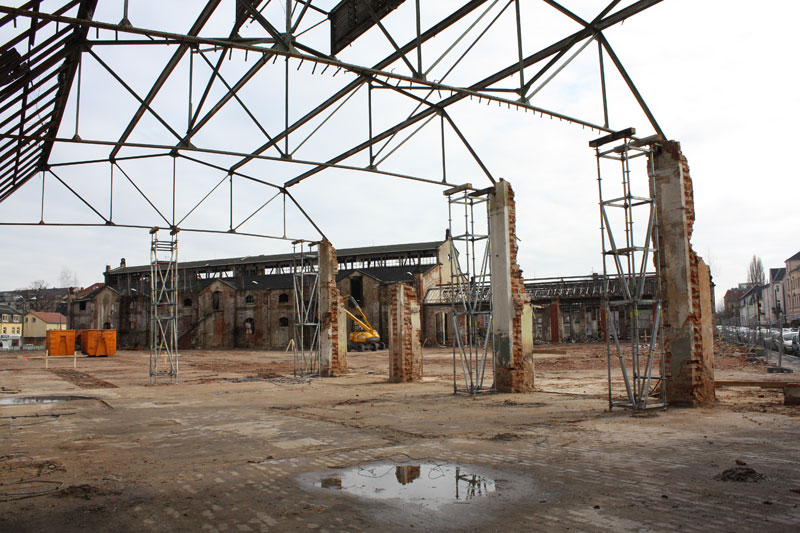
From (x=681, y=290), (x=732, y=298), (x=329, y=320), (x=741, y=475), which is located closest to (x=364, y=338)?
(x=329, y=320)

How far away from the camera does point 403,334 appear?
17766mm

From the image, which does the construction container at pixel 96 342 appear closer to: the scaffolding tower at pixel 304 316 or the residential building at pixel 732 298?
the scaffolding tower at pixel 304 316

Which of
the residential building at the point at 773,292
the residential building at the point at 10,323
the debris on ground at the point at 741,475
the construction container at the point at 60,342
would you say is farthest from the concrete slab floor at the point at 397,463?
the residential building at the point at 10,323

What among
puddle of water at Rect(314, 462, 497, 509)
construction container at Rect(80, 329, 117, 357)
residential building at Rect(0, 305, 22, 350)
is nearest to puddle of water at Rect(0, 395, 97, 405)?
puddle of water at Rect(314, 462, 497, 509)

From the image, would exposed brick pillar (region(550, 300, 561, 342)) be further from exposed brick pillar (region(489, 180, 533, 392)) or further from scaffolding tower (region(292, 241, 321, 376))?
exposed brick pillar (region(489, 180, 533, 392))

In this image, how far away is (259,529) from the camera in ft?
14.0

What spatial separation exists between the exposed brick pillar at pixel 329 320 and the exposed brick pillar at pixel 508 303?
26.4ft

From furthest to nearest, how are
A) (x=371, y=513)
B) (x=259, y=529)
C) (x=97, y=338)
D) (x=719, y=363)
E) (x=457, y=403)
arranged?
(x=97, y=338) < (x=719, y=363) < (x=457, y=403) < (x=371, y=513) < (x=259, y=529)

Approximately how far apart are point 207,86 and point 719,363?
21.1m

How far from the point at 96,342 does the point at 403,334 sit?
99.7 feet

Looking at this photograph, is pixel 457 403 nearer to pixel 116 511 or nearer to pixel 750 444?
pixel 750 444

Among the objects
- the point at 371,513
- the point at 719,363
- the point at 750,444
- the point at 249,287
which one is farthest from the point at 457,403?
the point at 249,287

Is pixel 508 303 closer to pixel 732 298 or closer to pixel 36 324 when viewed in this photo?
pixel 36 324

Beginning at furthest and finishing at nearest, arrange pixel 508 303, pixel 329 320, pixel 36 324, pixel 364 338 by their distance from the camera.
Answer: pixel 36 324 < pixel 364 338 < pixel 329 320 < pixel 508 303
